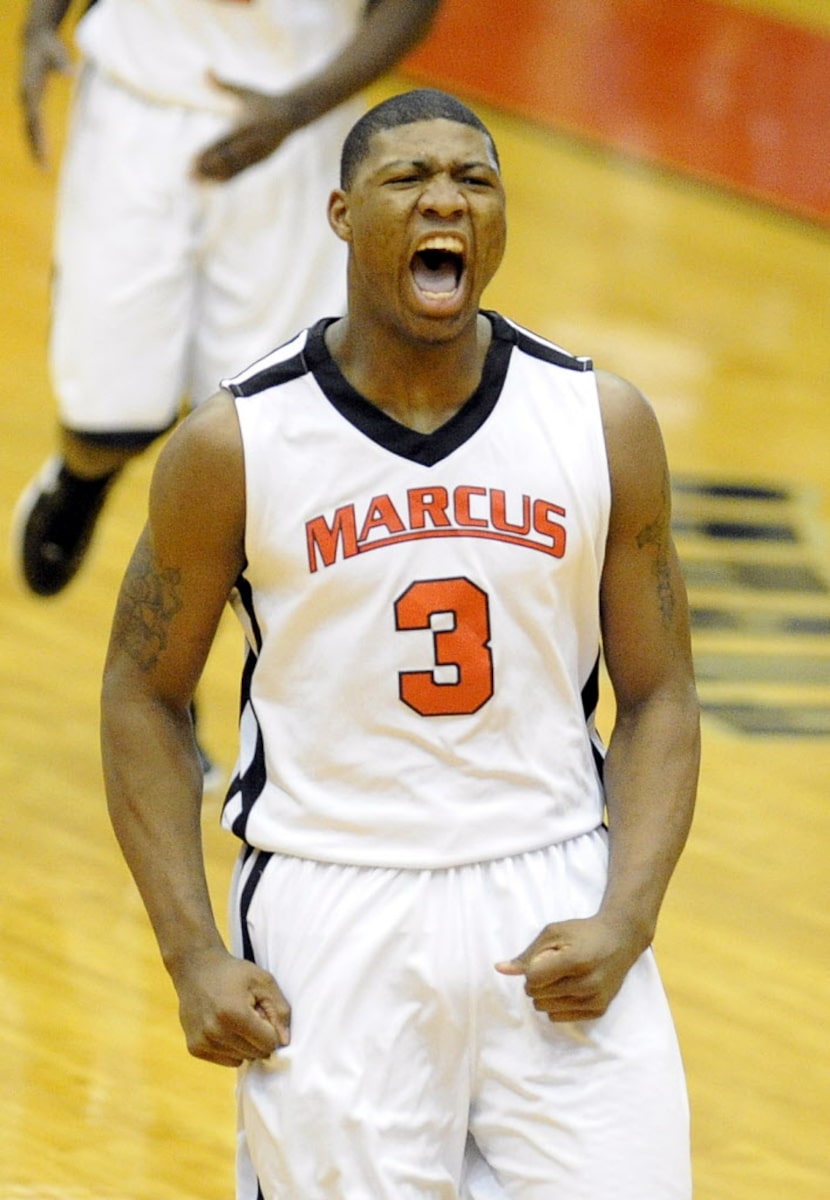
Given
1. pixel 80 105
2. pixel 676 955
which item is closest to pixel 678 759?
pixel 676 955

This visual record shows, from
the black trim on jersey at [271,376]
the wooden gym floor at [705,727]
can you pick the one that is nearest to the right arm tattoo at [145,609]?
the black trim on jersey at [271,376]

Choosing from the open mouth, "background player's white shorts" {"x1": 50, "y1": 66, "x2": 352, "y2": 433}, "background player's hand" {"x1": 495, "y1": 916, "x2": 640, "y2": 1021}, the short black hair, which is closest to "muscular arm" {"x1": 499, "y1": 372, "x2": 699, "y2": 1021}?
"background player's hand" {"x1": 495, "y1": 916, "x2": 640, "y2": 1021}

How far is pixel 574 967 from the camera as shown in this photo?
8.38 ft

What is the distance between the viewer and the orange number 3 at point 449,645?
2.59 metres

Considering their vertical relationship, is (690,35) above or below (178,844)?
below

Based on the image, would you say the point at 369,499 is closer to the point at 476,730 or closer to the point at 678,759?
the point at 476,730

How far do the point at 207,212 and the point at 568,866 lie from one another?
98.6 inches

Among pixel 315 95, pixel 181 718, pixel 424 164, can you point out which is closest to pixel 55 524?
pixel 315 95

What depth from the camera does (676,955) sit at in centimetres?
463

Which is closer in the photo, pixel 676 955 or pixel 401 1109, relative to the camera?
pixel 401 1109

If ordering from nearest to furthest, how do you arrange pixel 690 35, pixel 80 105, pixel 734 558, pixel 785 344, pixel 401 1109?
pixel 401 1109 → pixel 80 105 → pixel 734 558 → pixel 785 344 → pixel 690 35

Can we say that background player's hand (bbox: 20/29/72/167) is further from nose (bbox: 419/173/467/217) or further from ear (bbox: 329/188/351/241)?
nose (bbox: 419/173/467/217)

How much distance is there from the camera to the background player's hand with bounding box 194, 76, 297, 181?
15.1 feet

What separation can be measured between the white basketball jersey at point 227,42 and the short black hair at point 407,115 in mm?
2171
